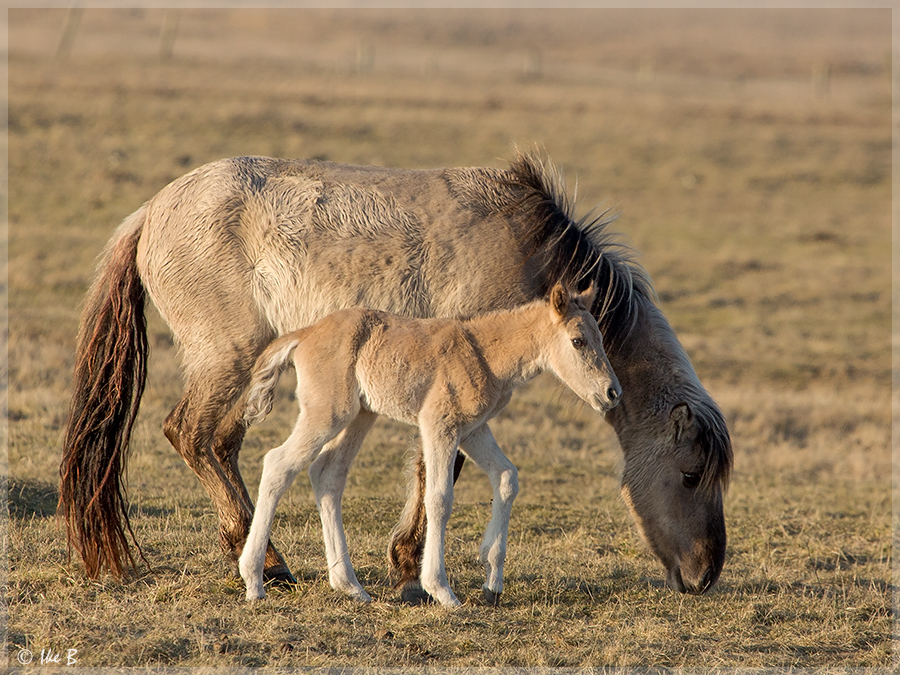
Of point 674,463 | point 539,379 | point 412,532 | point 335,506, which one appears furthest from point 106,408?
point 539,379

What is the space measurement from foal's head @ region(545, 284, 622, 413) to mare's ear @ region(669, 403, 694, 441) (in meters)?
0.98

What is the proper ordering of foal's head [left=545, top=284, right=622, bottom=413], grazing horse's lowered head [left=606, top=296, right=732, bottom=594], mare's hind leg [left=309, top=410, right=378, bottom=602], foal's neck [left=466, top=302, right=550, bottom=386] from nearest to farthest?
foal's head [left=545, top=284, right=622, bottom=413] < foal's neck [left=466, top=302, right=550, bottom=386] < mare's hind leg [left=309, top=410, right=378, bottom=602] < grazing horse's lowered head [left=606, top=296, right=732, bottom=594]

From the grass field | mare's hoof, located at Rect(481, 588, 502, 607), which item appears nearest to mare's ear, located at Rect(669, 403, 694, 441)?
the grass field

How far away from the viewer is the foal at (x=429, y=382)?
5.09 meters

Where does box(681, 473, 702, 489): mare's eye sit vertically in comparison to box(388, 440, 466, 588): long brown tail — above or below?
above

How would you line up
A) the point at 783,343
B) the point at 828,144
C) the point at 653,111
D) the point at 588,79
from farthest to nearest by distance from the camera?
the point at 588,79 < the point at 653,111 < the point at 828,144 < the point at 783,343

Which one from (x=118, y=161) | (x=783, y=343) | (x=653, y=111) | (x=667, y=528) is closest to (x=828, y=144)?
(x=653, y=111)

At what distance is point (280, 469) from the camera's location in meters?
5.10

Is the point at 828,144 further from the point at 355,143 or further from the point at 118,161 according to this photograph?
the point at 118,161

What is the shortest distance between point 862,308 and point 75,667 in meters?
17.5

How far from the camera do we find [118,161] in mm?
22672

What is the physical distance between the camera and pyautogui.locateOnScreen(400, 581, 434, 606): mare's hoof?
5449 mm

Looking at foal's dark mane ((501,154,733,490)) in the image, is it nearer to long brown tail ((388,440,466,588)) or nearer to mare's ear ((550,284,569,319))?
mare's ear ((550,284,569,319))

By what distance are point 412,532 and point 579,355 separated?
1.60m
